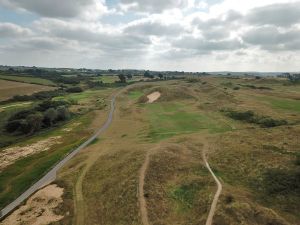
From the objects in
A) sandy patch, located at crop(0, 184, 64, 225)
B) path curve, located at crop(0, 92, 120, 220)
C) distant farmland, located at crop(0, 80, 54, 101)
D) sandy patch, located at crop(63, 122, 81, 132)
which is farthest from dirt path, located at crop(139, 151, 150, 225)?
distant farmland, located at crop(0, 80, 54, 101)

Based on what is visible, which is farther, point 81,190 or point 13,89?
point 13,89

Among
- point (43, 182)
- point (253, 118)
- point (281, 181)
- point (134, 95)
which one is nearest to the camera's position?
point (281, 181)

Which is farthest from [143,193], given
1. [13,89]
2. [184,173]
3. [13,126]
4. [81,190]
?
[13,89]

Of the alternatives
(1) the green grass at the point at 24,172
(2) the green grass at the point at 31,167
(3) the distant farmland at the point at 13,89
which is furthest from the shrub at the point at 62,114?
(3) the distant farmland at the point at 13,89

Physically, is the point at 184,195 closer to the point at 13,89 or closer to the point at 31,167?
the point at 31,167

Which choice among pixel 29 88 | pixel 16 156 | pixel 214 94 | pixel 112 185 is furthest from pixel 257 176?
pixel 29 88

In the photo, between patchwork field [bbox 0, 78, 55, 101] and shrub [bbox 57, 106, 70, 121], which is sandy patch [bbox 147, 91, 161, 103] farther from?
patchwork field [bbox 0, 78, 55, 101]
